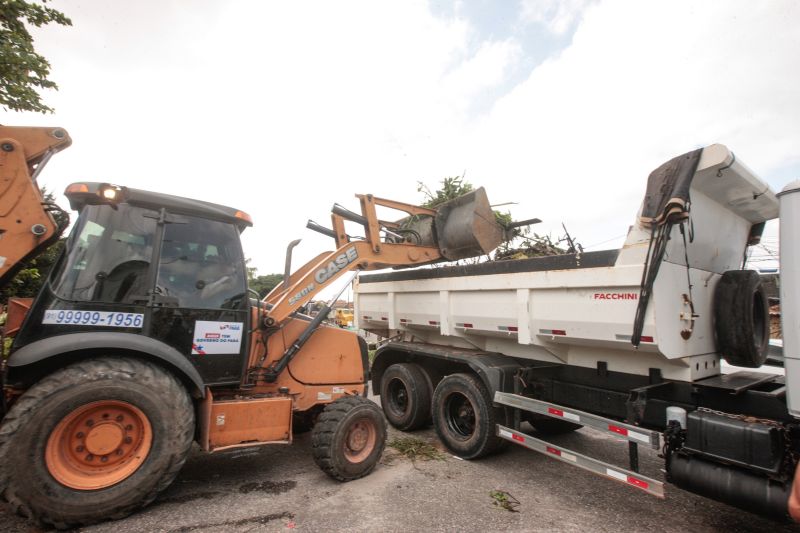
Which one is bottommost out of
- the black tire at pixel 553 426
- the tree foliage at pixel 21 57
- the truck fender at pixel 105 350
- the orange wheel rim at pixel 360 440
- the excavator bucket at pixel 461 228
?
the black tire at pixel 553 426

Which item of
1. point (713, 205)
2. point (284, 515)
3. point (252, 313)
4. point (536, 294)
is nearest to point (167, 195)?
point (252, 313)

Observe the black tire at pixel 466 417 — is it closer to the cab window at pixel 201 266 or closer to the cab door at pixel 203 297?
the cab door at pixel 203 297

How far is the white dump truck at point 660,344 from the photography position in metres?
2.70

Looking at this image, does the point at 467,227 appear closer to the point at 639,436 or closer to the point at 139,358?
the point at 639,436

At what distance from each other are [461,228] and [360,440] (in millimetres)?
2558

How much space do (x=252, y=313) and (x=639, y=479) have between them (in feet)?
11.2

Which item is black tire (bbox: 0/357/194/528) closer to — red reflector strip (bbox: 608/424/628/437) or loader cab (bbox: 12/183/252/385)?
loader cab (bbox: 12/183/252/385)

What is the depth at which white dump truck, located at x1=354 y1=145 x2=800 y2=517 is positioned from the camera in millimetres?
2697

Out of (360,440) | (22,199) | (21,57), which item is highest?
(21,57)

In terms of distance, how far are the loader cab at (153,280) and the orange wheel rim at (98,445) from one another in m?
0.50

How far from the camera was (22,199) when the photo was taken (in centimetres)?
296

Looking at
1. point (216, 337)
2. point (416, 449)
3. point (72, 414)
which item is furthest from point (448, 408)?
point (72, 414)

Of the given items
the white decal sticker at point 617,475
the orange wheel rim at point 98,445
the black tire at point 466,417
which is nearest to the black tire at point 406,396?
the black tire at point 466,417

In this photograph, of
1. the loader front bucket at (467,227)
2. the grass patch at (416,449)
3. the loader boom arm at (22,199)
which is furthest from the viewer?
the loader front bucket at (467,227)
